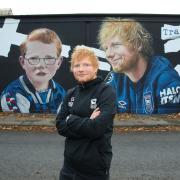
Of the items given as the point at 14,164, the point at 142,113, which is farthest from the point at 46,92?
the point at 14,164

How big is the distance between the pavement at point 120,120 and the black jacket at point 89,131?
390 inches

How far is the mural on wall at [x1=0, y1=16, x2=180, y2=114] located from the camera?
1616 centimetres

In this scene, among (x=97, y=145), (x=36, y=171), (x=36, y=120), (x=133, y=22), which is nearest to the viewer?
(x=97, y=145)

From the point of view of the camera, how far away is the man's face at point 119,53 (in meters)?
16.0

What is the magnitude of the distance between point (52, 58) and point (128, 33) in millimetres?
2753

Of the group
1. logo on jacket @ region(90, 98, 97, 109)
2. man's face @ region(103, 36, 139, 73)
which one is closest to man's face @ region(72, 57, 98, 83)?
logo on jacket @ region(90, 98, 97, 109)

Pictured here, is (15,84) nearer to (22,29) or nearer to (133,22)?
(22,29)

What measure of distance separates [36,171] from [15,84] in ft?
31.2

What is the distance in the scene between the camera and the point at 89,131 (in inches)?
138

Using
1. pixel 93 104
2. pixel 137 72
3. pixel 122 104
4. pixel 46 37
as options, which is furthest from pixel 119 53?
pixel 93 104

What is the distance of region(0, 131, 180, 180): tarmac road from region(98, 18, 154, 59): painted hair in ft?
15.7

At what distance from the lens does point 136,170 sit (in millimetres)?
7383

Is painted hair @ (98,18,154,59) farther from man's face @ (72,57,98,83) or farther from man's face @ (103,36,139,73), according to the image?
man's face @ (72,57,98,83)

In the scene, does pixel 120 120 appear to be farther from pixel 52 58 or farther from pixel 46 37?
pixel 46 37
